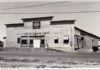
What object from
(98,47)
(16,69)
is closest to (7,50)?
(16,69)

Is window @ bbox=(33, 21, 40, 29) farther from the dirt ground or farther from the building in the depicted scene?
the dirt ground

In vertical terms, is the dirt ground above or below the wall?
below

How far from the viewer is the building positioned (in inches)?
176

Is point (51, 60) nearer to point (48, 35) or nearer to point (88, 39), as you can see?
point (48, 35)

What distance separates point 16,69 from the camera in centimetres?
454

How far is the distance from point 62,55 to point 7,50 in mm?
1081

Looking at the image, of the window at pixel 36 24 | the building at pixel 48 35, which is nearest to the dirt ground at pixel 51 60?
Answer: the building at pixel 48 35

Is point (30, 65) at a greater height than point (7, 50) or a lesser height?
lesser

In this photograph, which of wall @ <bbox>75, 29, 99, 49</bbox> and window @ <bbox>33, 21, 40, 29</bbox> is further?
window @ <bbox>33, 21, 40, 29</bbox>

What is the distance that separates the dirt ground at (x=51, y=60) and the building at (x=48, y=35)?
173mm

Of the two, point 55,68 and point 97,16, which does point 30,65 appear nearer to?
point 55,68

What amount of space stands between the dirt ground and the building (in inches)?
6.8

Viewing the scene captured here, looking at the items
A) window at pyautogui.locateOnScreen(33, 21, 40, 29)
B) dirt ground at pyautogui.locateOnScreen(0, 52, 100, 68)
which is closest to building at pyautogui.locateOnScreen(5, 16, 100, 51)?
window at pyautogui.locateOnScreen(33, 21, 40, 29)

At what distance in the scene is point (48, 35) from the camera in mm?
4531
